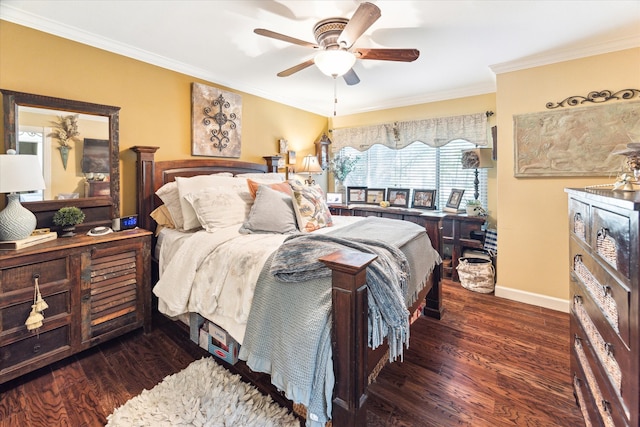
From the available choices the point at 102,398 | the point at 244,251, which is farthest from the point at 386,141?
the point at 102,398

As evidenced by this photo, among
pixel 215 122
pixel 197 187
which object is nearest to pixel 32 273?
pixel 197 187

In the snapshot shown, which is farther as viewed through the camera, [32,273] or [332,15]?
[332,15]

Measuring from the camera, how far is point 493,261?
330cm

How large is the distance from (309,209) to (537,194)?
2349mm

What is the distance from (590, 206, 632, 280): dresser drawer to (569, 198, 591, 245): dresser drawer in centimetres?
10

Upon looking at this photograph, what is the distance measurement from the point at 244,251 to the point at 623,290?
1650 mm

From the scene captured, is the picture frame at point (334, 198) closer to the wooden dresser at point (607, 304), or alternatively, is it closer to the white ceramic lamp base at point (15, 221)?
the wooden dresser at point (607, 304)

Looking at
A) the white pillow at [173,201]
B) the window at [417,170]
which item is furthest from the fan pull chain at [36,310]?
the window at [417,170]

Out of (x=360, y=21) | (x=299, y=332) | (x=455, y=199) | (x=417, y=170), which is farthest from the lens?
(x=417, y=170)

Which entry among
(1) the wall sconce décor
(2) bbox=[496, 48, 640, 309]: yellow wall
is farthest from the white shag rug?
(1) the wall sconce décor

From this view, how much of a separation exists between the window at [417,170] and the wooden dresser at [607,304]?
2.47 m

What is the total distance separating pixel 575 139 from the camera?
8.61ft

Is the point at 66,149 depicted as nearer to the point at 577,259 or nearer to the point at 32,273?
the point at 32,273

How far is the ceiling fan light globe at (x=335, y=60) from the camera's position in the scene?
6.42ft
